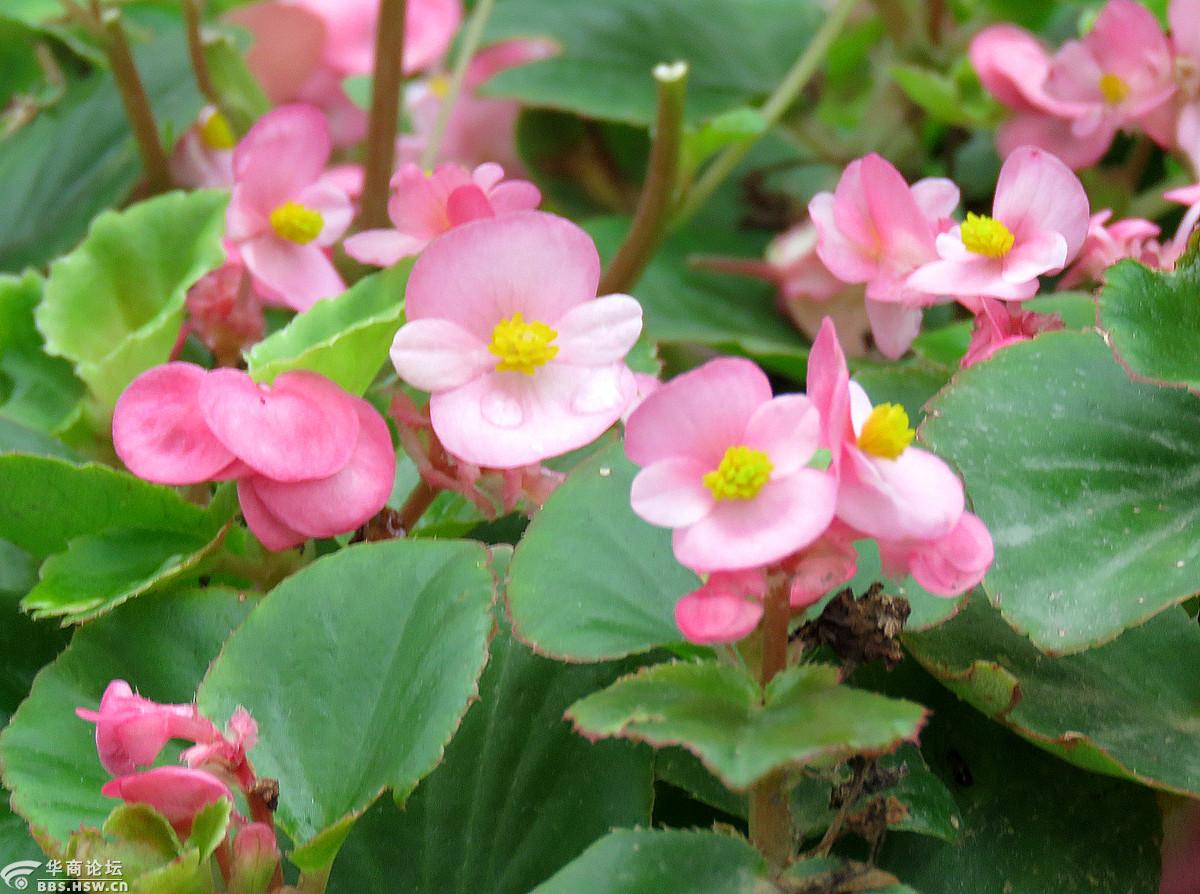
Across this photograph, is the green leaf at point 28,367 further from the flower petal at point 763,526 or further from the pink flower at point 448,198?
the flower petal at point 763,526

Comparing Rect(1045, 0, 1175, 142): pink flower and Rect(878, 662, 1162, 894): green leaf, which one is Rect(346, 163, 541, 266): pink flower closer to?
Rect(878, 662, 1162, 894): green leaf

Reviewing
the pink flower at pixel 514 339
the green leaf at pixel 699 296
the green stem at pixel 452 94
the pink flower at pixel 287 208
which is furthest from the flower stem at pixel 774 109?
the pink flower at pixel 514 339

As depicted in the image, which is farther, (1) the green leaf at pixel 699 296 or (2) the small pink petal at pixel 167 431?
(1) the green leaf at pixel 699 296

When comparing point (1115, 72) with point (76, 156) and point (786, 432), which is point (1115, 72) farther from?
point (76, 156)

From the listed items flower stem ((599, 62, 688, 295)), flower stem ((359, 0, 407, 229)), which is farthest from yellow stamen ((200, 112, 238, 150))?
flower stem ((599, 62, 688, 295))

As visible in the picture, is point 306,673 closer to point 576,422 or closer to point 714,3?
point 576,422

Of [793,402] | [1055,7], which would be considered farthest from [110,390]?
[1055,7]
